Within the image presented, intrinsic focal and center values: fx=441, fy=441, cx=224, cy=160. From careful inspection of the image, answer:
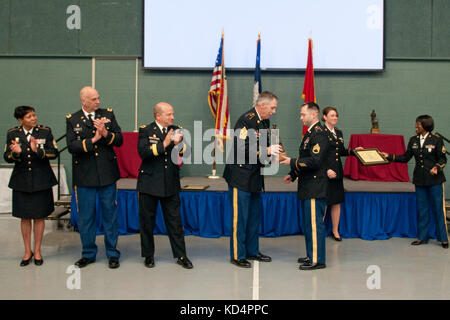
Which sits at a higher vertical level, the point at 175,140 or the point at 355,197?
the point at 175,140

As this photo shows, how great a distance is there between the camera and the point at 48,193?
3.94 meters

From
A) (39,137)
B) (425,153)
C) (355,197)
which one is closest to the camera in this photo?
(39,137)

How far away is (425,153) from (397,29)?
2726 millimetres

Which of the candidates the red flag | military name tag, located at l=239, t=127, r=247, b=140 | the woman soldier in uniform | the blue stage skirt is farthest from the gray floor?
the red flag

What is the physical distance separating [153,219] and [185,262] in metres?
0.46

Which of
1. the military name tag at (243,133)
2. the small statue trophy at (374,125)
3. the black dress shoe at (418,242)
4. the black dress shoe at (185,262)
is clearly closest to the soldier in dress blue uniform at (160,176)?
the black dress shoe at (185,262)

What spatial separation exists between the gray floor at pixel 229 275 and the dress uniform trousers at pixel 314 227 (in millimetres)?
151

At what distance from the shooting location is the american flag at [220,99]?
6211mm

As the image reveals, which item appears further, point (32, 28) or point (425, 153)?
point (32, 28)

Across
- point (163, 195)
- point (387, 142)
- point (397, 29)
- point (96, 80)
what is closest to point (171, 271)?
point (163, 195)

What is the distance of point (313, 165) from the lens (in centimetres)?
360

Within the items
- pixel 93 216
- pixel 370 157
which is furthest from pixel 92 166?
pixel 370 157

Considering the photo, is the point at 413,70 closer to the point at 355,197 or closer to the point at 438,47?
the point at 438,47

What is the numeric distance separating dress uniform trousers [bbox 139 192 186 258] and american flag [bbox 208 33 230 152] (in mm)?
2506
